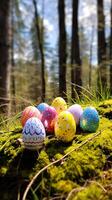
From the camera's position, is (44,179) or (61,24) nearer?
(44,179)

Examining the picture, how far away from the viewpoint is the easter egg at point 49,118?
2.90 m

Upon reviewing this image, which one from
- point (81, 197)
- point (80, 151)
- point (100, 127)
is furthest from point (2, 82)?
point (81, 197)

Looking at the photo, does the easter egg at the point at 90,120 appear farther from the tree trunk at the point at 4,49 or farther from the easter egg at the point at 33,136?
the tree trunk at the point at 4,49

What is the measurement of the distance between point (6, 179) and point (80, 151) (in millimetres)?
495

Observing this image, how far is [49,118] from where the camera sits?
9.60 feet

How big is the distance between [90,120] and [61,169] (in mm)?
589

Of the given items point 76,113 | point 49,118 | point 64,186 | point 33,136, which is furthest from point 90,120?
point 64,186

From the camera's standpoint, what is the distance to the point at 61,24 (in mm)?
13586

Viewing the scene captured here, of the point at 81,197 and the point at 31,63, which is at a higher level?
the point at 81,197

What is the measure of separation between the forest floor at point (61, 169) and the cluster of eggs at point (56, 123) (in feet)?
0.24

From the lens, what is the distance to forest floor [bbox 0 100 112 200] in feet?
7.13

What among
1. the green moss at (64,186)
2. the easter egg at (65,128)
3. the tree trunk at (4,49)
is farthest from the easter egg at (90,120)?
the tree trunk at (4,49)

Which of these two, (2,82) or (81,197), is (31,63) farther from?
(81,197)

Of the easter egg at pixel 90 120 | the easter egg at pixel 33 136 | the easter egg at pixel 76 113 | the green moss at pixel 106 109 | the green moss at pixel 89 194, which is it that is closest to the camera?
the green moss at pixel 89 194
